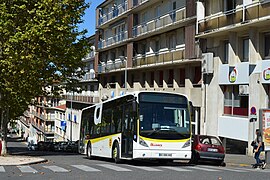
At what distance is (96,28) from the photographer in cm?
6575

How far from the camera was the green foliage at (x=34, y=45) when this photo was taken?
76.0ft

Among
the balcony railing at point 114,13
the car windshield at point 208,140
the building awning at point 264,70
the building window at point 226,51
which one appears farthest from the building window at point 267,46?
the balcony railing at point 114,13

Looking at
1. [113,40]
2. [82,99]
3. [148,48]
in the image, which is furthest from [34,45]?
[82,99]

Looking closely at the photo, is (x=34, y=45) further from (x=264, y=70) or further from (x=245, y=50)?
(x=245, y=50)

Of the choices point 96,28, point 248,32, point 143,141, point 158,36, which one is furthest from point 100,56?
point 143,141

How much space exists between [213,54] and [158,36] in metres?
11.2

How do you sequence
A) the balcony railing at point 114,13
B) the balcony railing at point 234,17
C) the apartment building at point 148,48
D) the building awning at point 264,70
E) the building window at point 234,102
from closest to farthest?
1. the building awning at point 264,70
2. the balcony railing at point 234,17
3. the building window at point 234,102
4. the apartment building at point 148,48
5. the balcony railing at point 114,13

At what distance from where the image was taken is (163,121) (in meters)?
19.4

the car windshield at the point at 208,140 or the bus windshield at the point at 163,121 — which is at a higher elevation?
the bus windshield at the point at 163,121

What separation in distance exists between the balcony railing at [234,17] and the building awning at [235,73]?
2639mm

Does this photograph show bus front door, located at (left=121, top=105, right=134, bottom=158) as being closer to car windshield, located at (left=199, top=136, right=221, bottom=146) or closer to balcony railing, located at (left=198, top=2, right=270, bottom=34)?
car windshield, located at (left=199, top=136, right=221, bottom=146)

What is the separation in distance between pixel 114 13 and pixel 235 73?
96.9ft

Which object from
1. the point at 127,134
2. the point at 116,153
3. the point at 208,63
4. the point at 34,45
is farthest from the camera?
the point at 208,63

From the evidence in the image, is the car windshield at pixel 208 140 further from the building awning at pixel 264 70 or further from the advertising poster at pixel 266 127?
the building awning at pixel 264 70
